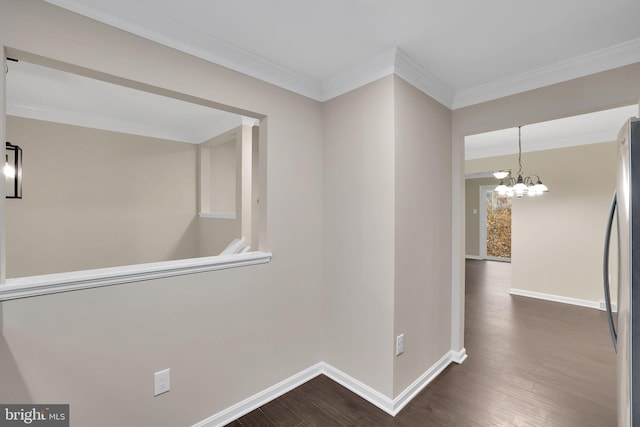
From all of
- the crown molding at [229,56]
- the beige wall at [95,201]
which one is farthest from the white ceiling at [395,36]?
the beige wall at [95,201]

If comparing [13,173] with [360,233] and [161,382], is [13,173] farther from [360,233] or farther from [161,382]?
[360,233]

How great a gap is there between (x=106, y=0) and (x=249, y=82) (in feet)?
2.77

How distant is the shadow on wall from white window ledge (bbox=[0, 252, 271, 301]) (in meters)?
0.14

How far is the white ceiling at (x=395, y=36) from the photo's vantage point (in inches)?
59.5

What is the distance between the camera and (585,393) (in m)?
2.22

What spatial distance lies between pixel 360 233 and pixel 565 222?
404 centimetres

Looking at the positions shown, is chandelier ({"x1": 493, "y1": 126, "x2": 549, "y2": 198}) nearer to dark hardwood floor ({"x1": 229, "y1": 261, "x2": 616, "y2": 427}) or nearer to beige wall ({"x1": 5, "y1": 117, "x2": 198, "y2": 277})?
dark hardwood floor ({"x1": 229, "y1": 261, "x2": 616, "y2": 427})

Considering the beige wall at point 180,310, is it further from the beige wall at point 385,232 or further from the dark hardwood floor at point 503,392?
the dark hardwood floor at point 503,392

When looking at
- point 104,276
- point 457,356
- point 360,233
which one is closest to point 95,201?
point 104,276

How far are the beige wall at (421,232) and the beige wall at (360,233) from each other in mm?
77

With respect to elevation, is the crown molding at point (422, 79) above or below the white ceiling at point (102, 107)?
below

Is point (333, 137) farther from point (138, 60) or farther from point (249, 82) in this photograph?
point (138, 60)

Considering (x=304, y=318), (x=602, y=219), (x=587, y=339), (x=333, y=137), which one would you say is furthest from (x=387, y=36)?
(x=602, y=219)

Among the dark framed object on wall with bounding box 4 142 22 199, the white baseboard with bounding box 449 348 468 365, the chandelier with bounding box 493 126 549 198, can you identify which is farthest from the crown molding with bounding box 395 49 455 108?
the dark framed object on wall with bounding box 4 142 22 199
